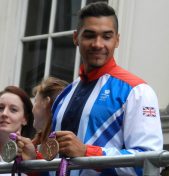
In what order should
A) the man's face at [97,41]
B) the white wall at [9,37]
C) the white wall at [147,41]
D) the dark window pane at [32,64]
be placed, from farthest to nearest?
the white wall at [9,37], the dark window pane at [32,64], the white wall at [147,41], the man's face at [97,41]

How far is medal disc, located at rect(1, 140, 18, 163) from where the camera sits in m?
3.47

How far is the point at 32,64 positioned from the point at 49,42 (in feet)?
1.27

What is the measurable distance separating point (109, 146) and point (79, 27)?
0.61 metres

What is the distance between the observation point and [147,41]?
6930 millimetres

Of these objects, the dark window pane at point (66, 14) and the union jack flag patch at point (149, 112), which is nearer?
the union jack flag patch at point (149, 112)

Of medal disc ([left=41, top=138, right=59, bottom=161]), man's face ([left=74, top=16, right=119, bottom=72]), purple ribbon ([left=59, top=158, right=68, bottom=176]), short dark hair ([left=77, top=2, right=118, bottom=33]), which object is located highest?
short dark hair ([left=77, top=2, right=118, bottom=33])

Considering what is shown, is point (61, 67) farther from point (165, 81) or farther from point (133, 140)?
point (133, 140)

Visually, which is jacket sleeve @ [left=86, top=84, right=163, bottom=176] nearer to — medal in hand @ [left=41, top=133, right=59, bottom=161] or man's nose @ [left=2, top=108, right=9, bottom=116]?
medal in hand @ [left=41, top=133, right=59, bottom=161]

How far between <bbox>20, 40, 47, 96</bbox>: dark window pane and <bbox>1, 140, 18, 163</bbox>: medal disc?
196 inches

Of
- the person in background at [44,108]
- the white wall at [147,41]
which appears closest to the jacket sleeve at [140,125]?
the person in background at [44,108]

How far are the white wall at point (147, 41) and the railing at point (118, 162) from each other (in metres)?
3.32

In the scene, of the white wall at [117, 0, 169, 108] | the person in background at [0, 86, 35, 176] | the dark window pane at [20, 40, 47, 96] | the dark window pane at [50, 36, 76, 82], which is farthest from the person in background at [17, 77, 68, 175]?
the dark window pane at [20, 40, 47, 96]

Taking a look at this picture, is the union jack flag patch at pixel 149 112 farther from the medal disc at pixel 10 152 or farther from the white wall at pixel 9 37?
the white wall at pixel 9 37

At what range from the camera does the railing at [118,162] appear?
9.79 feet
